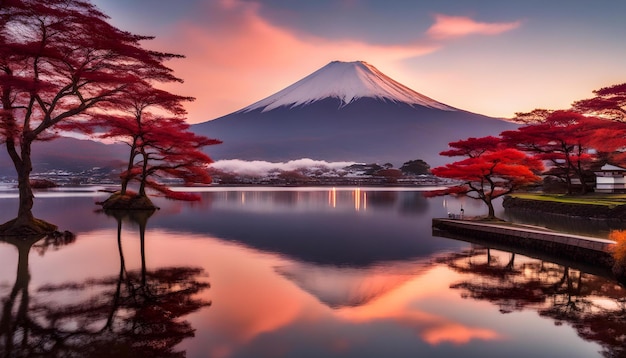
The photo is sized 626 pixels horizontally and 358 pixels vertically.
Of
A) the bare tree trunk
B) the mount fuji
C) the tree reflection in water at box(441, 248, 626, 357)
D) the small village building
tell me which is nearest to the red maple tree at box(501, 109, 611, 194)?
the small village building

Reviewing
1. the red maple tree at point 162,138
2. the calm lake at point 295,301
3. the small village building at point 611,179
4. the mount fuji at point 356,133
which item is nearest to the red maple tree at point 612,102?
the small village building at point 611,179

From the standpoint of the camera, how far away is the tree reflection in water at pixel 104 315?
26.1ft

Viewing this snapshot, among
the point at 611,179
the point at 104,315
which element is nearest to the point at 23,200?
the point at 104,315

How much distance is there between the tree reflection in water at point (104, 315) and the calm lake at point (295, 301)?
30 millimetres

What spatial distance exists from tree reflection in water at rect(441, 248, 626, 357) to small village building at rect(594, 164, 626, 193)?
30.2 meters

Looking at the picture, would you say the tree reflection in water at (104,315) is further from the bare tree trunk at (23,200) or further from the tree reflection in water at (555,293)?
the bare tree trunk at (23,200)

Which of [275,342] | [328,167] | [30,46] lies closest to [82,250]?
[30,46]

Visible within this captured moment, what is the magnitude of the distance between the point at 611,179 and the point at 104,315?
144 feet

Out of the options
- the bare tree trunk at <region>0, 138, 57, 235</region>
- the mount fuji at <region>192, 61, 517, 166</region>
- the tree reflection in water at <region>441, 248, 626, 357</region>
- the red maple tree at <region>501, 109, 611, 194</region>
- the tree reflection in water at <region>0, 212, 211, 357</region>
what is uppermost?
the mount fuji at <region>192, 61, 517, 166</region>

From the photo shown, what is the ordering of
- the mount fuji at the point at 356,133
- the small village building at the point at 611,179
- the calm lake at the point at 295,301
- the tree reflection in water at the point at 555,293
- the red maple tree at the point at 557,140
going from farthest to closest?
the mount fuji at the point at 356,133 → the small village building at the point at 611,179 → the red maple tree at the point at 557,140 → the tree reflection in water at the point at 555,293 → the calm lake at the point at 295,301

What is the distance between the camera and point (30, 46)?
1947 centimetres

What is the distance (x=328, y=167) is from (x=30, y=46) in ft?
483

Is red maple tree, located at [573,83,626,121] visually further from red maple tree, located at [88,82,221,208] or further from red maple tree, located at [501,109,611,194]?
red maple tree, located at [88,82,221,208]

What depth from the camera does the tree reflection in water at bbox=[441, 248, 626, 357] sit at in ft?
30.7
